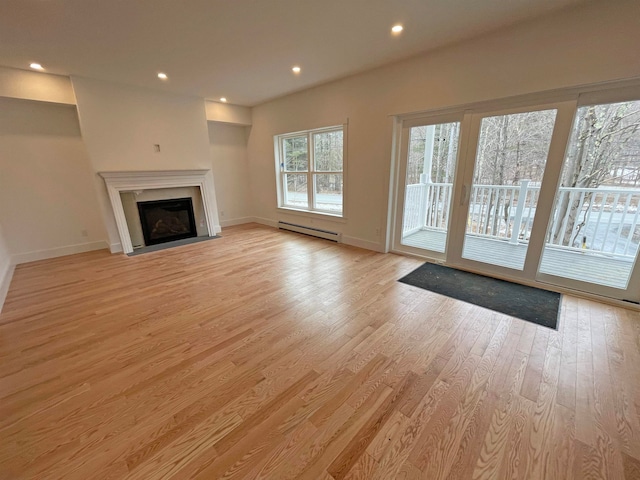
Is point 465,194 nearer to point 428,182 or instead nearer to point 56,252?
A: point 428,182

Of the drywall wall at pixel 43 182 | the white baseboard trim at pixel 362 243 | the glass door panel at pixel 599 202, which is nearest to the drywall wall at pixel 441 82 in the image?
the white baseboard trim at pixel 362 243

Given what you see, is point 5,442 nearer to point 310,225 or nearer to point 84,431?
point 84,431

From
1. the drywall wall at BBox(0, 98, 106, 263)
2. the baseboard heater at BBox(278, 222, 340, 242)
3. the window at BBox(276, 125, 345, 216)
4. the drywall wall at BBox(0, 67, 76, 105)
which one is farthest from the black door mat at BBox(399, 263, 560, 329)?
the drywall wall at BBox(0, 67, 76, 105)

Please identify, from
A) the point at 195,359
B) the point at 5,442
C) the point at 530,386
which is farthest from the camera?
the point at 195,359

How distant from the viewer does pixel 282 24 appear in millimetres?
2506

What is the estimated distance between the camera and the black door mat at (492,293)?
2432 mm

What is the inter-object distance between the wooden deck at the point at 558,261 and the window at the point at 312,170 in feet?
5.70

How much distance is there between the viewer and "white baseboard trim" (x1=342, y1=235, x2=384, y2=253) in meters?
4.19

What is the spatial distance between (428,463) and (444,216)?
13.6 feet

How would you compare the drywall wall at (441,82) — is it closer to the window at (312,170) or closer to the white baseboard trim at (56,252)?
the window at (312,170)

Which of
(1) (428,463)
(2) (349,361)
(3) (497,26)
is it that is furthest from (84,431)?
(3) (497,26)

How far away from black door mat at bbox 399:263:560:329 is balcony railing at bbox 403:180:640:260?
70 cm

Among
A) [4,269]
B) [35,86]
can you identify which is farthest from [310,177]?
[4,269]

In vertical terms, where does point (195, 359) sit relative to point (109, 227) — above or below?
below
